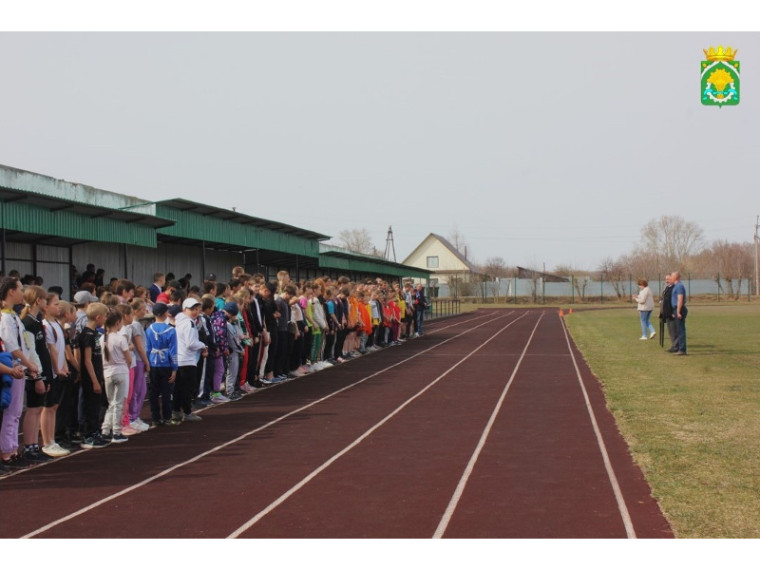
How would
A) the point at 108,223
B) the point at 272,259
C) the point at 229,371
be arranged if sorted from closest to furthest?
the point at 229,371 < the point at 108,223 < the point at 272,259

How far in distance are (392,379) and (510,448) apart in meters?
6.88

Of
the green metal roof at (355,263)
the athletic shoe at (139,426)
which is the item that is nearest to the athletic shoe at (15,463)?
the athletic shoe at (139,426)

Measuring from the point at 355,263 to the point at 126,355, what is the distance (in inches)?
1224

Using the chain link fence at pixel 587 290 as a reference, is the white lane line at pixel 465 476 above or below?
below

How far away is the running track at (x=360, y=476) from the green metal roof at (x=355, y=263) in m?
22.0

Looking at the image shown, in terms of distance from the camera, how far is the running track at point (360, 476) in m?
6.14

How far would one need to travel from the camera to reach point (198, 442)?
9680 millimetres

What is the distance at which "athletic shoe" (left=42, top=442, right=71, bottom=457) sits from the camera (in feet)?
29.2

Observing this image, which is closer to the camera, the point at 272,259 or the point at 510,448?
the point at 510,448

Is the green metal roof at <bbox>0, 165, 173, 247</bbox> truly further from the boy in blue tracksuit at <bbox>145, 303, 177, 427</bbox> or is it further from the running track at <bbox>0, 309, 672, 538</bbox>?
the running track at <bbox>0, 309, 672, 538</bbox>

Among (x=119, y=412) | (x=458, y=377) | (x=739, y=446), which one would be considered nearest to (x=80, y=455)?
(x=119, y=412)

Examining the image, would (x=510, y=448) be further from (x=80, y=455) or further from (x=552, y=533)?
(x=80, y=455)

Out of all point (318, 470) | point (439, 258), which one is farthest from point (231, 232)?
point (439, 258)

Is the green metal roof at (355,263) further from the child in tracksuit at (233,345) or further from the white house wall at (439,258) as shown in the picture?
the white house wall at (439,258)
